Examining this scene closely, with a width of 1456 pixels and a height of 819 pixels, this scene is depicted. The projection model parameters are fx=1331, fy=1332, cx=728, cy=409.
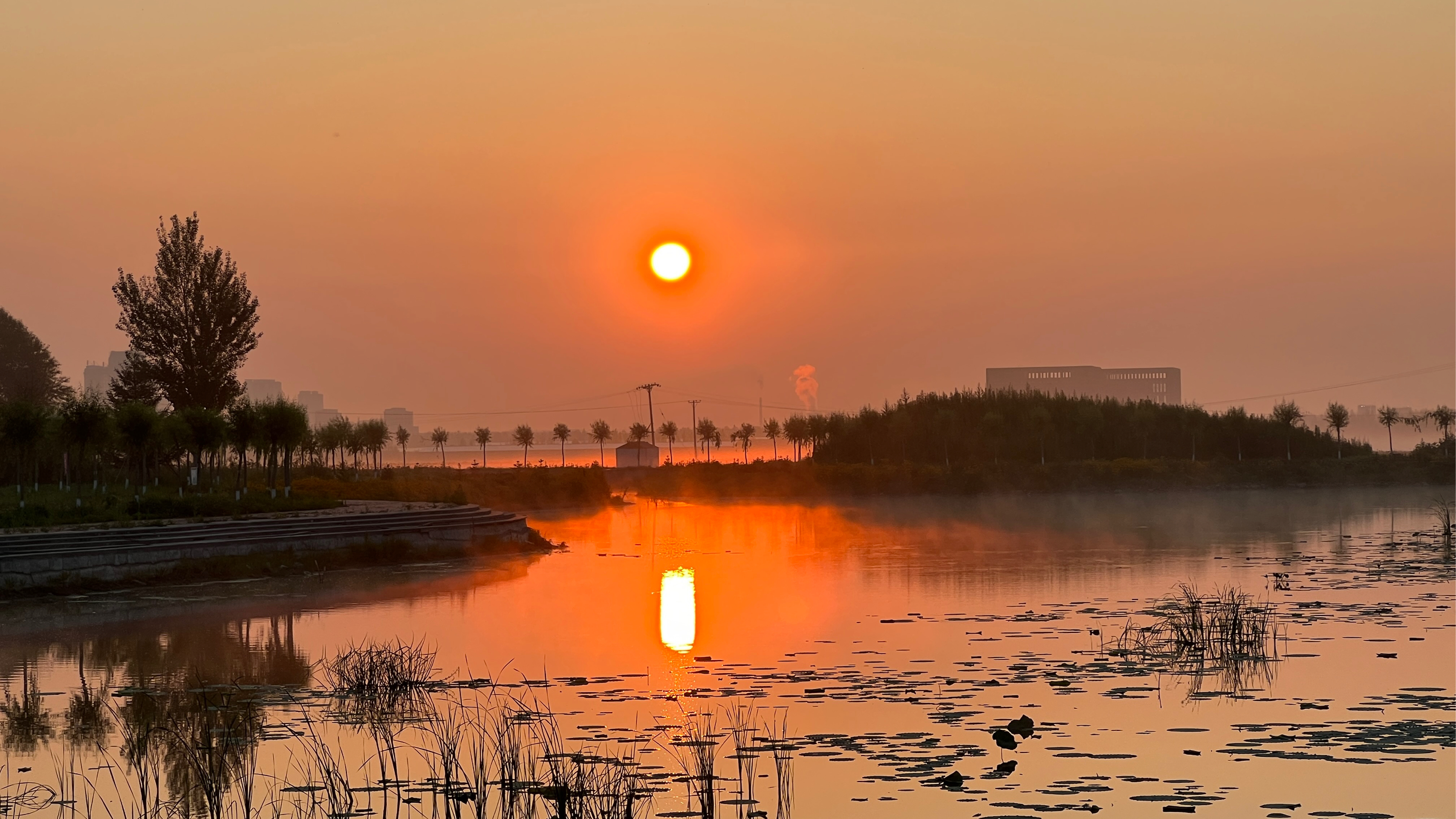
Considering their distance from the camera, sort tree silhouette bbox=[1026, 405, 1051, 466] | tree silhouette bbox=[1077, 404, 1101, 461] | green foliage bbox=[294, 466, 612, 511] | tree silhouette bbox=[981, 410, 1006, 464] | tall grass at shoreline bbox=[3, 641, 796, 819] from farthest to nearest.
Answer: tree silhouette bbox=[981, 410, 1006, 464]
tree silhouette bbox=[1026, 405, 1051, 466]
tree silhouette bbox=[1077, 404, 1101, 461]
green foliage bbox=[294, 466, 612, 511]
tall grass at shoreline bbox=[3, 641, 796, 819]

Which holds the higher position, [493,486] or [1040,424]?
[1040,424]

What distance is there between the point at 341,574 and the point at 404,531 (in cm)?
434

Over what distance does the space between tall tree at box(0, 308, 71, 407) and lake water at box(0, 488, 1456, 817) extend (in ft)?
173

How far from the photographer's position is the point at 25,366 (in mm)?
81250

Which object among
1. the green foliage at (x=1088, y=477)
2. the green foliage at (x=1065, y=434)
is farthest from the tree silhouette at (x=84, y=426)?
the green foliage at (x=1065, y=434)

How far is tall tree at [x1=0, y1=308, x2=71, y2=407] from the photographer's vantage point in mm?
77188

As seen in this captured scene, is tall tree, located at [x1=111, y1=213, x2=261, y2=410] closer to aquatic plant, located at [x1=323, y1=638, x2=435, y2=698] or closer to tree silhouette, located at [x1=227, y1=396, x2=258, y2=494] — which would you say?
tree silhouette, located at [x1=227, y1=396, x2=258, y2=494]

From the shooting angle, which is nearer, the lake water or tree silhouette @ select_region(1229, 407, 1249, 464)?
the lake water

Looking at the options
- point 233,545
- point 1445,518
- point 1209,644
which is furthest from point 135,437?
point 1445,518

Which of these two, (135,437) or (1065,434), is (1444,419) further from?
(135,437)

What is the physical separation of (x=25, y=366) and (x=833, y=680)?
77968mm

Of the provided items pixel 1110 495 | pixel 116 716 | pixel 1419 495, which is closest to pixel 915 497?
pixel 1110 495

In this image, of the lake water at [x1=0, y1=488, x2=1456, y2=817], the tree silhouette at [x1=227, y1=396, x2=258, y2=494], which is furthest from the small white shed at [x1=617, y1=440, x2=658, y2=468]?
the lake water at [x1=0, y1=488, x2=1456, y2=817]

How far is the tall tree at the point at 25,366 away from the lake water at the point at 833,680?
2072 inches
